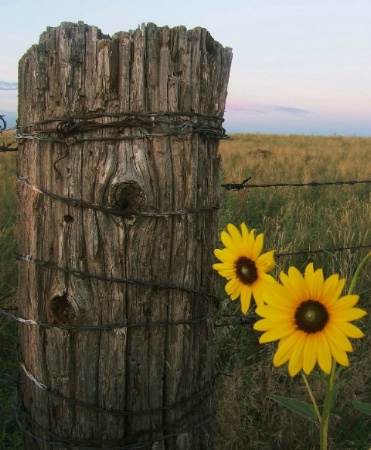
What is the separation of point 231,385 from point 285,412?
0.84 ft

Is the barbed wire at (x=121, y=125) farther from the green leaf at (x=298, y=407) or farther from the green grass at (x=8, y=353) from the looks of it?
the green grass at (x=8, y=353)

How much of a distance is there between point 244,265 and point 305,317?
0.27 meters

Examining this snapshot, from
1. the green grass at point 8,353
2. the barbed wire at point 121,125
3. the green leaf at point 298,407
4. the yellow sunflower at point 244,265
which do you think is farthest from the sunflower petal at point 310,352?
the green grass at point 8,353

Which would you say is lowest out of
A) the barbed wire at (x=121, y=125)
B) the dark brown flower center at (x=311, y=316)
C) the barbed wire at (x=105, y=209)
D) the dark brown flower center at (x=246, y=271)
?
the dark brown flower center at (x=311, y=316)

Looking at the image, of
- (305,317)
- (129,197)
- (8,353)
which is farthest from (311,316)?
(8,353)

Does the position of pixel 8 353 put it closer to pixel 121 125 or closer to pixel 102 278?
pixel 102 278

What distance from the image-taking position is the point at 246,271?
1366 mm

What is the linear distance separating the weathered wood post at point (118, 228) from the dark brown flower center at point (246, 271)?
0.33 metres

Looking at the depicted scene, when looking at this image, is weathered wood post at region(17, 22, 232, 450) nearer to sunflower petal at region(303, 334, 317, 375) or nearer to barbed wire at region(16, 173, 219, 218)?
barbed wire at region(16, 173, 219, 218)

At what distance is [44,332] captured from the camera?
1.76 metres

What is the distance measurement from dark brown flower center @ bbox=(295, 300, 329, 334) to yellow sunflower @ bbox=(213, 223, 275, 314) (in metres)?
0.18

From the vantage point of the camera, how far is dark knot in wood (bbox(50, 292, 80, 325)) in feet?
5.47

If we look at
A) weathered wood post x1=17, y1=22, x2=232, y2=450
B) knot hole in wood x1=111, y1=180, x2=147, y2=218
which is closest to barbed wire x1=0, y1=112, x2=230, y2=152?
weathered wood post x1=17, y1=22, x2=232, y2=450

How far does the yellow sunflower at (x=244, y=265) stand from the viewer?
1.33m
